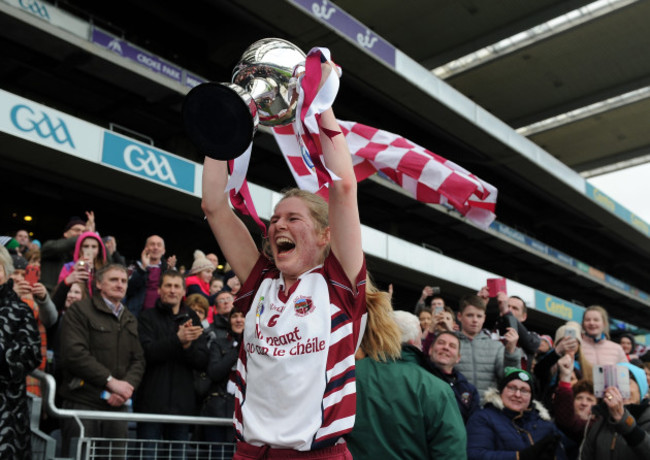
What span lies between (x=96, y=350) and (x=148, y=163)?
354 inches

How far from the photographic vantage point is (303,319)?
6.48 ft

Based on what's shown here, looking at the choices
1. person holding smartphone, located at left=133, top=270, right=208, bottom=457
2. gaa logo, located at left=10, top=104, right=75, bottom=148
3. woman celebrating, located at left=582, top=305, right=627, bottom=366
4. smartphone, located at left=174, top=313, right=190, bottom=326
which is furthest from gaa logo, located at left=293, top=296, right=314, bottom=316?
gaa logo, located at left=10, top=104, right=75, bottom=148

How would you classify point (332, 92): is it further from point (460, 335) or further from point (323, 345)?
point (460, 335)

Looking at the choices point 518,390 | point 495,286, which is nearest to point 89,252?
point 518,390

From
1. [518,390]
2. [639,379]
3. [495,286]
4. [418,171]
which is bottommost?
[518,390]

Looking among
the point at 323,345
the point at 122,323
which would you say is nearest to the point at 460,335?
the point at 122,323

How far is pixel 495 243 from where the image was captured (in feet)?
81.9

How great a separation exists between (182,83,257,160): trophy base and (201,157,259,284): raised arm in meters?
0.21

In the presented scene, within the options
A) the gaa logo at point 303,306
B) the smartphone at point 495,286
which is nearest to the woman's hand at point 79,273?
the gaa logo at point 303,306

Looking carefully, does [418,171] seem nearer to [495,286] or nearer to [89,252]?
[495,286]

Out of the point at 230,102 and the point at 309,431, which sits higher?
the point at 230,102

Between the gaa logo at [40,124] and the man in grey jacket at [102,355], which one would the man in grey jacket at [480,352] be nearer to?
the man in grey jacket at [102,355]

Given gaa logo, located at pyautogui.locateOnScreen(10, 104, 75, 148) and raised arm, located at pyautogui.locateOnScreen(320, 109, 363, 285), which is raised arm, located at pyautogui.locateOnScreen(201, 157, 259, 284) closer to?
raised arm, located at pyautogui.locateOnScreen(320, 109, 363, 285)

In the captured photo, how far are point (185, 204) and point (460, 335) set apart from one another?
10.2 meters
